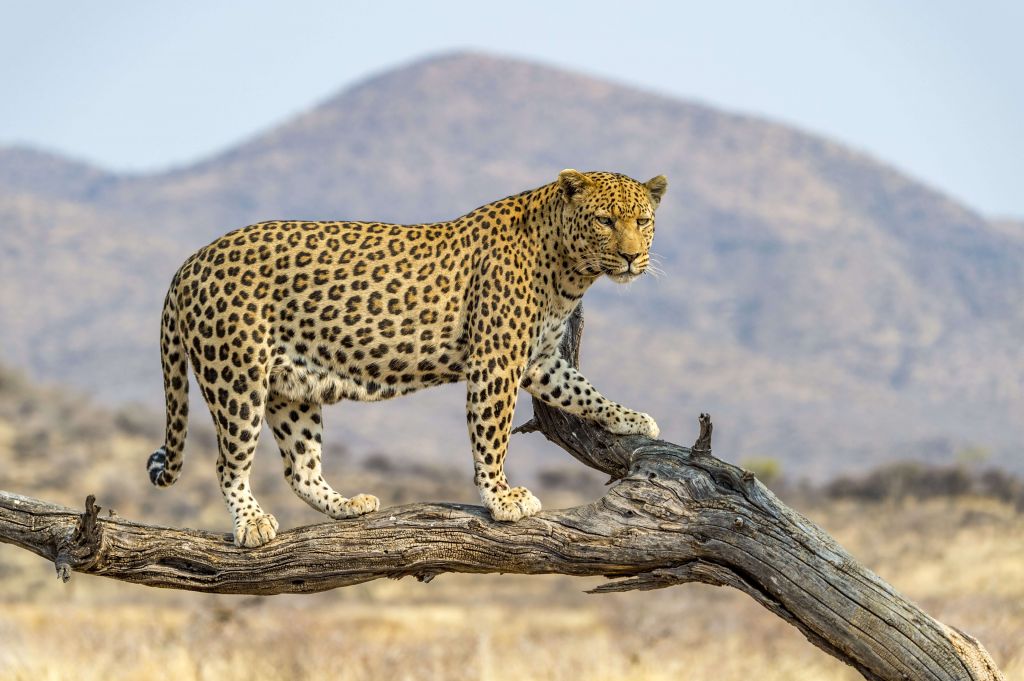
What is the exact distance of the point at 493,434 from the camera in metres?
9.33

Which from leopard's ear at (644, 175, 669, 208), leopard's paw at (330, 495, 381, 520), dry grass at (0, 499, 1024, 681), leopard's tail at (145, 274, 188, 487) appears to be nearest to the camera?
leopard's ear at (644, 175, 669, 208)

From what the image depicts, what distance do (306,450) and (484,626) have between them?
55.8ft

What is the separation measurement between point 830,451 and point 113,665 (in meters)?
165

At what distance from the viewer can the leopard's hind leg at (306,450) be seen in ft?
33.2

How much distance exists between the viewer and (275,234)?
958 cm

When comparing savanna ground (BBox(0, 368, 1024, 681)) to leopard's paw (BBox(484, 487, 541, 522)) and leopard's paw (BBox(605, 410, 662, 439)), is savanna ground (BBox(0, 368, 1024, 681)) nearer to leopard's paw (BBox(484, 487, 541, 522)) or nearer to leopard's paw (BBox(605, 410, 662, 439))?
leopard's paw (BBox(605, 410, 662, 439))

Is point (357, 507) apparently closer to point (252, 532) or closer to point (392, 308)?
point (252, 532)

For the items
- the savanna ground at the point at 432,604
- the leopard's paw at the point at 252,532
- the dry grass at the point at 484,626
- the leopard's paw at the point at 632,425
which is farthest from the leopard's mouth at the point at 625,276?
the savanna ground at the point at 432,604

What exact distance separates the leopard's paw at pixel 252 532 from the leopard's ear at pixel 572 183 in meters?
2.86

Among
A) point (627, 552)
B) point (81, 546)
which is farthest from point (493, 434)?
point (81, 546)

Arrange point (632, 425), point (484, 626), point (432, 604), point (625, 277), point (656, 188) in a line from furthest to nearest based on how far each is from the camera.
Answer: point (432, 604), point (484, 626), point (632, 425), point (656, 188), point (625, 277)

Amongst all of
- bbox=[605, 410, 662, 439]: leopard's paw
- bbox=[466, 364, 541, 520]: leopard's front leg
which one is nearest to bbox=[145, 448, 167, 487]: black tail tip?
bbox=[466, 364, 541, 520]: leopard's front leg

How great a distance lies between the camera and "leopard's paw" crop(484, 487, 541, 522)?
9.41 metres

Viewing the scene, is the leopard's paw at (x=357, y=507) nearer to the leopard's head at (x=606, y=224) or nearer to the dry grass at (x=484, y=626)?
the leopard's head at (x=606, y=224)
